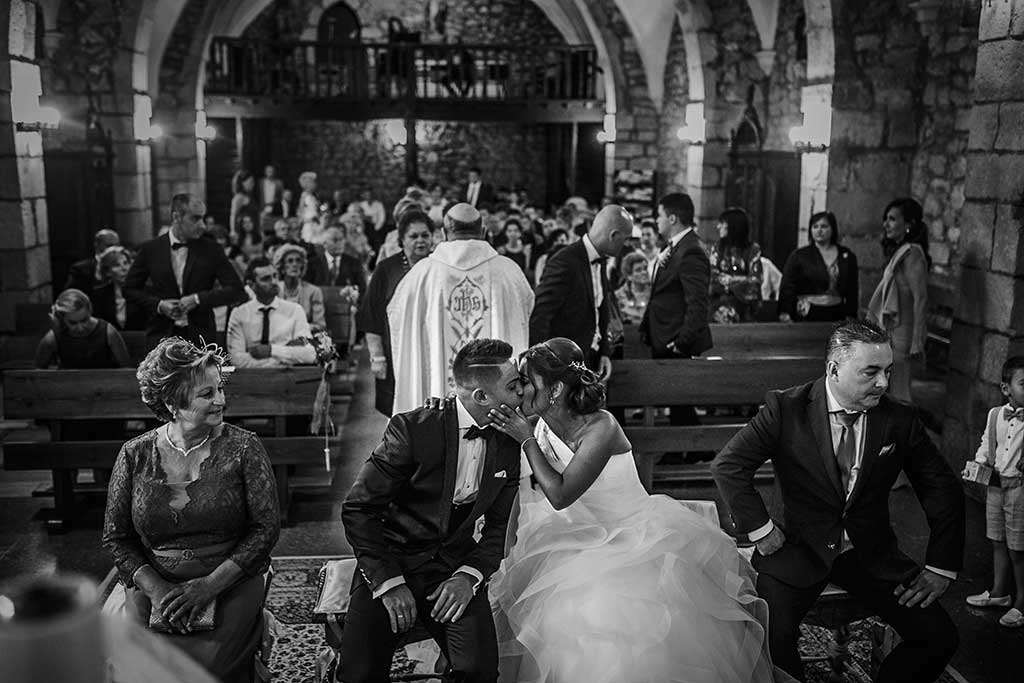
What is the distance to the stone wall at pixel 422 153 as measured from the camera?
68.2 ft

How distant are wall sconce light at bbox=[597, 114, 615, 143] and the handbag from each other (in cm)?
1451

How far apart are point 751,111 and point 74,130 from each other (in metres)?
8.42

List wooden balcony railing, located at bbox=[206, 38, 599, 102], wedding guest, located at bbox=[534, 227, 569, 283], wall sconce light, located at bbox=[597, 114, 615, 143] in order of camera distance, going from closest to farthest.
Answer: wedding guest, located at bbox=[534, 227, 569, 283]
wooden balcony railing, located at bbox=[206, 38, 599, 102]
wall sconce light, located at bbox=[597, 114, 615, 143]

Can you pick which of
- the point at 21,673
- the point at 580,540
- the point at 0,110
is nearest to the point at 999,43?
the point at 580,540

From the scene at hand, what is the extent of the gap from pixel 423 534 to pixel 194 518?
692mm

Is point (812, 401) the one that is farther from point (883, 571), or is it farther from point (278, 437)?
point (278, 437)

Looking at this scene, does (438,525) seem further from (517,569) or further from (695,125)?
(695,125)

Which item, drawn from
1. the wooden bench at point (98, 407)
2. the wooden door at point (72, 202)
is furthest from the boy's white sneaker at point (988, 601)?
the wooden door at point (72, 202)

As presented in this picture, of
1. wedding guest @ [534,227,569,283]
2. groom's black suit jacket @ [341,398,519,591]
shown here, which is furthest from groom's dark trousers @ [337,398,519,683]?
wedding guest @ [534,227,569,283]

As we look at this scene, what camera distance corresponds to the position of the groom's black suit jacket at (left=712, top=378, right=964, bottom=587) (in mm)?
3201

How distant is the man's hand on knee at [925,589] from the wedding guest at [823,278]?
384 cm

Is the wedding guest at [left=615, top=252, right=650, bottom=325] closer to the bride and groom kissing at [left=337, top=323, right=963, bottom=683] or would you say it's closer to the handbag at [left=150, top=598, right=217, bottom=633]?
the bride and groom kissing at [left=337, top=323, right=963, bottom=683]

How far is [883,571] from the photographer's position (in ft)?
10.7

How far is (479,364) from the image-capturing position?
3.02 meters
